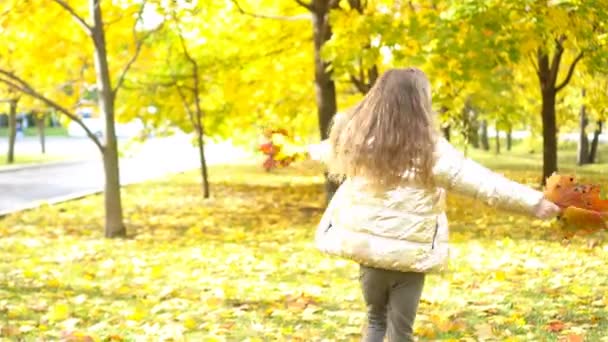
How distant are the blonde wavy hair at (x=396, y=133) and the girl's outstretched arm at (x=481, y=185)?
0.06 m

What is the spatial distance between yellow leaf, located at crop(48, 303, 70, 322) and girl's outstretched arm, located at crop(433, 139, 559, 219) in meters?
3.60

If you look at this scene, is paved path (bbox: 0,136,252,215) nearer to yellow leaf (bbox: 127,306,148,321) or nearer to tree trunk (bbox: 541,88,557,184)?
yellow leaf (bbox: 127,306,148,321)

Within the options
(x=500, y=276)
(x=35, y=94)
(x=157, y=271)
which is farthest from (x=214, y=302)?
(x=35, y=94)

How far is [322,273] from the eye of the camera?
7.68 metres

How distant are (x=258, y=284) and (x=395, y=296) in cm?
377

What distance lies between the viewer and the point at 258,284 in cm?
713

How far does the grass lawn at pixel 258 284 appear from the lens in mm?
5344

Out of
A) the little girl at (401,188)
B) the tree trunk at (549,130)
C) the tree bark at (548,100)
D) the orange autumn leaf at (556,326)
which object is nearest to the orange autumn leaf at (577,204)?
the little girl at (401,188)

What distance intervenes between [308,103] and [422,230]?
509 inches

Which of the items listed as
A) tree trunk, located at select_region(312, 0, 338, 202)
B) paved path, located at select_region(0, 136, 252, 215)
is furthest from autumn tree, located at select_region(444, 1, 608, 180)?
paved path, located at select_region(0, 136, 252, 215)

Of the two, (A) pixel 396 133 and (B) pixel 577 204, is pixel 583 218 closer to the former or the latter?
(B) pixel 577 204

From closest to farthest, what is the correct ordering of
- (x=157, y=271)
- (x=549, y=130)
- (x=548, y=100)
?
(x=157, y=271) → (x=548, y=100) → (x=549, y=130)

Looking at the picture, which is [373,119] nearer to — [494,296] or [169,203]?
[494,296]

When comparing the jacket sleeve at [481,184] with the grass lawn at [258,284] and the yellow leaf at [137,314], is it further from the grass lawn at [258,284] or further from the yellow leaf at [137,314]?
the yellow leaf at [137,314]
